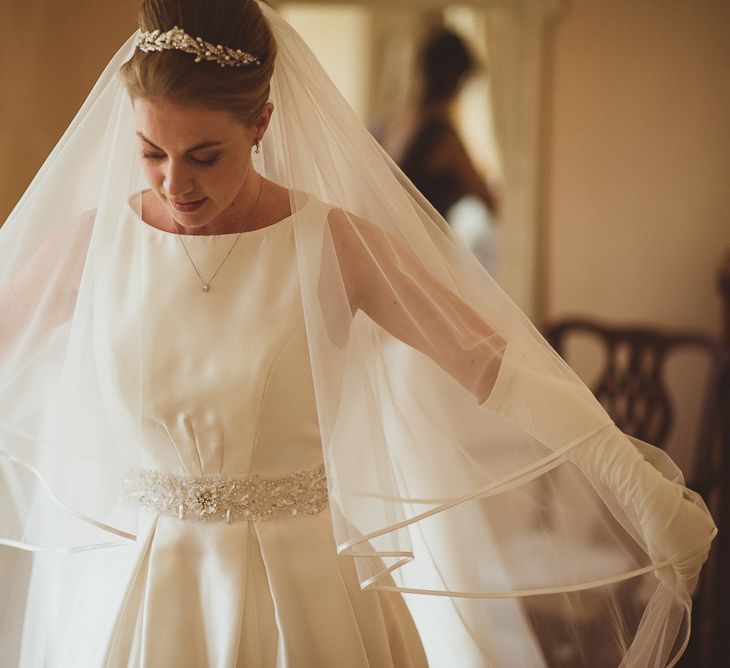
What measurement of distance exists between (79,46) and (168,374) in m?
2.20

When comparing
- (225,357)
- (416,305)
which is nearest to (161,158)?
(225,357)

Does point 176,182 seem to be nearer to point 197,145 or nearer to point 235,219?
point 197,145

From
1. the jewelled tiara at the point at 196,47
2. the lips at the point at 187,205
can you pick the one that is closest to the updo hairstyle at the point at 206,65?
the jewelled tiara at the point at 196,47

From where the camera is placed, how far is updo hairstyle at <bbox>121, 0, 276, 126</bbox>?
106 cm

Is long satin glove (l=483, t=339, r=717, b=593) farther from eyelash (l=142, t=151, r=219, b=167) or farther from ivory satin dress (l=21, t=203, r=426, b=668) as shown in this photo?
eyelash (l=142, t=151, r=219, b=167)

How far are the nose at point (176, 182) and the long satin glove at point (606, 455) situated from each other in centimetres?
46

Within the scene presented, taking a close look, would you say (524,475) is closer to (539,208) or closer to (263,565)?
(263,565)

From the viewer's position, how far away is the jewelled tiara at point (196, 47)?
41.9 inches

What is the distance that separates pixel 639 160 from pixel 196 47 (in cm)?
259

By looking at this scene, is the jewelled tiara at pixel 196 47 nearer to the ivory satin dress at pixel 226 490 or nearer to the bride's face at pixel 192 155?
the bride's face at pixel 192 155

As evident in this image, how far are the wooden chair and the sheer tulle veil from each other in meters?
1.47

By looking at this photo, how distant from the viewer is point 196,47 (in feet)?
3.50

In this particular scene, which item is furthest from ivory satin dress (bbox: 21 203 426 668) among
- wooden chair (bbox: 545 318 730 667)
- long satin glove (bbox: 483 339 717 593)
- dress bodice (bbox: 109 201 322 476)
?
wooden chair (bbox: 545 318 730 667)

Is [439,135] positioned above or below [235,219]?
above
